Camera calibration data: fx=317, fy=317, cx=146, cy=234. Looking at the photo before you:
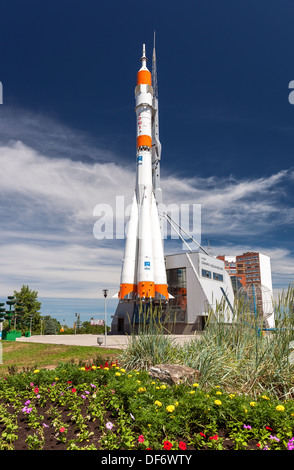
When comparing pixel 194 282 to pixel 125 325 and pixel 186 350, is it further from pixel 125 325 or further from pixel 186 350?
pixel 186 350

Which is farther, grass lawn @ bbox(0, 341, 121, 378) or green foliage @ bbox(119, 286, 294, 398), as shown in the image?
grass lawn @ bbox(0, 341, 121, 378)

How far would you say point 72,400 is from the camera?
678 centimetres

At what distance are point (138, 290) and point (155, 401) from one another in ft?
100

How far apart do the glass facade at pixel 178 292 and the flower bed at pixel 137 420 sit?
37.4 meters

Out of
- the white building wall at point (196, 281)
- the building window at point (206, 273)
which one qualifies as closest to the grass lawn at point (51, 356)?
the white building wall at point (196, 281)

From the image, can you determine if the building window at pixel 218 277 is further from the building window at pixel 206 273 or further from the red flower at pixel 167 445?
the red flower at pixel 167 445

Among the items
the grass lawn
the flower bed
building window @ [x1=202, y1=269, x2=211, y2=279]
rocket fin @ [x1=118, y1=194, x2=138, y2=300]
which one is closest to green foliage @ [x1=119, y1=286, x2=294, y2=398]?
the flower bed

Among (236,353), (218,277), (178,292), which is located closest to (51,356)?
(236,353)

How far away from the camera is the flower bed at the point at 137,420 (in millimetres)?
5168

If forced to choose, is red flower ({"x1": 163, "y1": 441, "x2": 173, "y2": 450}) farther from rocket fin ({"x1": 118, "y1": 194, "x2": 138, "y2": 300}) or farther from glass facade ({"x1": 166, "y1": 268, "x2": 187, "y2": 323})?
glass facade ({"x1": 166, "y1": 268, "x2": 187, "y2": 323})

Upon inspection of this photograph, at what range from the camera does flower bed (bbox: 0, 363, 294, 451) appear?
17.0 feet

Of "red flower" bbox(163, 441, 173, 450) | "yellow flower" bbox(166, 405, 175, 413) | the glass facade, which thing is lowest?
"red flower" bbox(163, 441, 173, 450)

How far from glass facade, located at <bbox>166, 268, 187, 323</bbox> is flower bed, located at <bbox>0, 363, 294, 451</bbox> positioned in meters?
37.4
